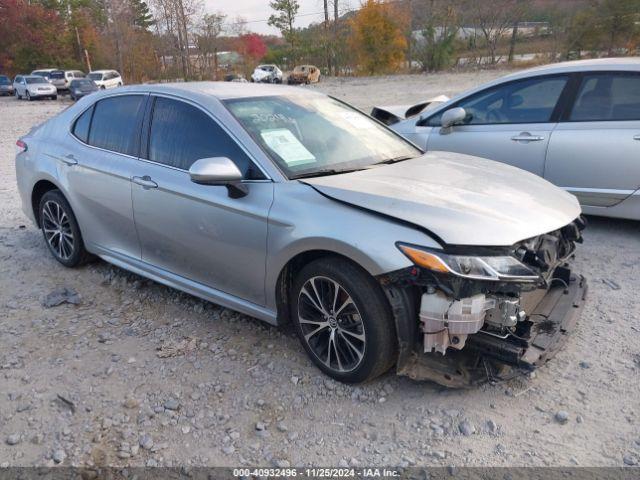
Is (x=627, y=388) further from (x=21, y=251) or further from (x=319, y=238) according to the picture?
(x=21, y=251)

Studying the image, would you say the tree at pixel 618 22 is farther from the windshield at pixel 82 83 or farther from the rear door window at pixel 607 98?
the windshield at pixel 82 83

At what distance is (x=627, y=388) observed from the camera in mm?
2930

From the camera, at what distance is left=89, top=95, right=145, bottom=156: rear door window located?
13.4 ft

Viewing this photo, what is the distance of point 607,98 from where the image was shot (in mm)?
4898

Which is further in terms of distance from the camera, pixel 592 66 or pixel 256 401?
pixel 592 66

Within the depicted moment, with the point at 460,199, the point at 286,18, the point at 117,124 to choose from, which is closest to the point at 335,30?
the point at 286,18

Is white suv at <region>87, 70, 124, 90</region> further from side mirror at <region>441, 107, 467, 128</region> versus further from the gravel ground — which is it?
the gravel ground

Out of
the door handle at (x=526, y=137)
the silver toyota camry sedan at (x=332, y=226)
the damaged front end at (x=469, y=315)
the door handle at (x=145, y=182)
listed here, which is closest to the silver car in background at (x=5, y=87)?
the silver toyota camry sedan at (x=332, y=226)

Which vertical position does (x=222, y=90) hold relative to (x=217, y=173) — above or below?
above

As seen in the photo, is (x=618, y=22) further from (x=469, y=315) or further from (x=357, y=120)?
(x=469, y=315)

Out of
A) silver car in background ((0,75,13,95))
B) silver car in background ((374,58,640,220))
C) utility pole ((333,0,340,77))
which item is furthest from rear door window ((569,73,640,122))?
silver car in background ((0,75,13,95))

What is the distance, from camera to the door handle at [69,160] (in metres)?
4.48

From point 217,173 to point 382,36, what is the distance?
39587 millimetres

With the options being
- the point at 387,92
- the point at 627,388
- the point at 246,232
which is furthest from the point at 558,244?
the point at 387,92
